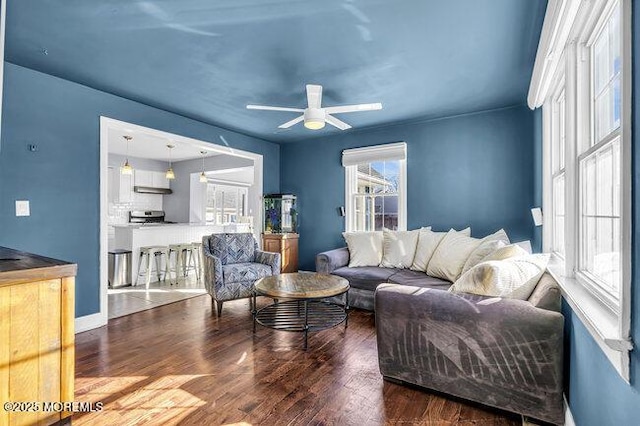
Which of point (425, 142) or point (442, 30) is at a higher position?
point (442, 30)

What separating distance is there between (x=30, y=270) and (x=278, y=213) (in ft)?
13.5

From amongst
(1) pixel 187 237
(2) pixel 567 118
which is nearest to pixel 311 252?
(1) pixel 187 237

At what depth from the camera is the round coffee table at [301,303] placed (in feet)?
9.52

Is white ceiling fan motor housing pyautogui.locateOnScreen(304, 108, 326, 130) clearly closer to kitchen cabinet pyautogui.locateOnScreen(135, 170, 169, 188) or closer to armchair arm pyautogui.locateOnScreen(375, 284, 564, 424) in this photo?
armchair arm pyautogui.locateOnScreen(375, 284, 564, 424)

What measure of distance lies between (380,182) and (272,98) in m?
2.22

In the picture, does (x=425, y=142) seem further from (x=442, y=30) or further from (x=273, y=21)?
(x=273, y=21)

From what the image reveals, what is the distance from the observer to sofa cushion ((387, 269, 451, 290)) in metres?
3.39

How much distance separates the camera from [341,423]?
1861mm

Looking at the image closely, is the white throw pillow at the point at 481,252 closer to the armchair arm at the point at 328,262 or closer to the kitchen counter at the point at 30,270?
the armchair arm at the point at 328,262

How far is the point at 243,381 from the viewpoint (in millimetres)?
2312

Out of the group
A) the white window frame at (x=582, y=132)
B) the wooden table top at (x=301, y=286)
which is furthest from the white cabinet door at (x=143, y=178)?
the white window frame at (x=582, y=132)

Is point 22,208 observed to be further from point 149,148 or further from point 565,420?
point 565,420

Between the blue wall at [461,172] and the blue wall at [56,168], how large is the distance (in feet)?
10.5

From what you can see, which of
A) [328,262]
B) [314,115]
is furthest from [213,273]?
[314,115]
